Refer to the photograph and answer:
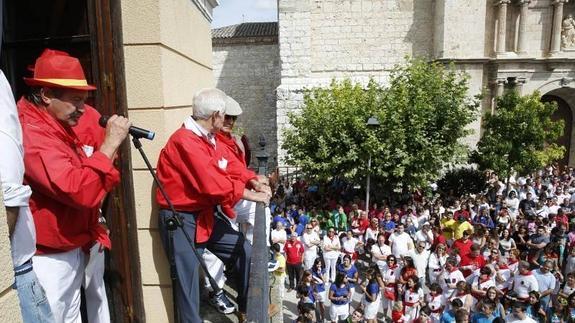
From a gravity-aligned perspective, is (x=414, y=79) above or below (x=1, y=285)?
above

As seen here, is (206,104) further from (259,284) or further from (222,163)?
(259,284)

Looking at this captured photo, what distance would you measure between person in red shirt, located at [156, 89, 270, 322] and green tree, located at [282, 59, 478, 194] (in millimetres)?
11067

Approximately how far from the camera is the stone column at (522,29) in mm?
19953

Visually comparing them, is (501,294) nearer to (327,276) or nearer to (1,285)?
(327,276)

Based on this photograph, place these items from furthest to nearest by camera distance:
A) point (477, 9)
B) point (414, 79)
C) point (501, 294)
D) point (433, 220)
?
point (477, 9) → point (414, 79) → point (433, 220) → point (501, 294)

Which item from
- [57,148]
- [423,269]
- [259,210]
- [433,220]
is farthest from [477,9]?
[57,148]

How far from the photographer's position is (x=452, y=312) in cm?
701

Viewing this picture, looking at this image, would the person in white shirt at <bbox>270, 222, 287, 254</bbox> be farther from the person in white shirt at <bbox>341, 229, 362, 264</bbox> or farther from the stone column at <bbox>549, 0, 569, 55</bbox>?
the stone column at <bbox>549, 0, 569, 55</bbox>

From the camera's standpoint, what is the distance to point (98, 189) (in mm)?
1901

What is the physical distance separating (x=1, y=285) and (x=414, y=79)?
15.4 metres

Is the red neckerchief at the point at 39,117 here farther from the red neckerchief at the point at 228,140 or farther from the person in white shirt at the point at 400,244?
the person in white shirt at the point at 400,244

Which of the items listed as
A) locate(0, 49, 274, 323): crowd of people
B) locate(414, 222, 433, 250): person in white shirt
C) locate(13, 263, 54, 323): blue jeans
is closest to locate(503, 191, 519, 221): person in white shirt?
locate(414, 222, 433, 250): person in white shirt

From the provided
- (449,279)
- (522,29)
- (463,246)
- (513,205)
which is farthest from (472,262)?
(522,29)

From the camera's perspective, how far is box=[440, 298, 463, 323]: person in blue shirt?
269 inches
